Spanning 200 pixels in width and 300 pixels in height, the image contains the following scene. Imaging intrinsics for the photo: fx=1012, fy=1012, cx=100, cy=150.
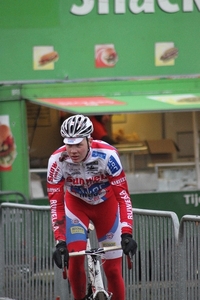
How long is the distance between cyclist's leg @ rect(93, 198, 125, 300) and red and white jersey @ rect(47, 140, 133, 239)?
26 centimetres

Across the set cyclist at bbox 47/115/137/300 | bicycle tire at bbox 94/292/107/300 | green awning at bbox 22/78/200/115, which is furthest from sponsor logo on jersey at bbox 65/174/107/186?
green awning at bbox 22/78/200/115

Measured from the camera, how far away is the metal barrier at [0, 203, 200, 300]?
8820mm

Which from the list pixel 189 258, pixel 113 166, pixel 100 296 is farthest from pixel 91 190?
pixel 189 258

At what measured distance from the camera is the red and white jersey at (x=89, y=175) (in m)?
7.95

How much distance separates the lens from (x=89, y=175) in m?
8.09

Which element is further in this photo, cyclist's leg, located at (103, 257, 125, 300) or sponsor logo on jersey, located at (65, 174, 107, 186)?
cyclist's leg, located at (103, 257, 125, 300)

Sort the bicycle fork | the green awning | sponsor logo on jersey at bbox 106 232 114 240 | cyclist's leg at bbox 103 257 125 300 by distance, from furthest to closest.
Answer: the green awning
sponsor logo on jersey at bbox 106 232 114 240
cyclist's leg at bbox 103 257 125 300
the bicycle fork

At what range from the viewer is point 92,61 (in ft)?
44.4

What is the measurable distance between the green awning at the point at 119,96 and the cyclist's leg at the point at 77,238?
4262 mm

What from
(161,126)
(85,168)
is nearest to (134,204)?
(161,126)

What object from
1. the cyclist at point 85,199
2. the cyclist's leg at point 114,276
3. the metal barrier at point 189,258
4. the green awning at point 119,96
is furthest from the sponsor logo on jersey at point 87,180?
the green awning at point 119,96

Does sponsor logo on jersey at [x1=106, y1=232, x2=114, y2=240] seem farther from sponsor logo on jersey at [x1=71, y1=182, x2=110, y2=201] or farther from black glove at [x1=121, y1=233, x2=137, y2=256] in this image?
black glove at [x1=121, y1=233, x2=137, y2=256]

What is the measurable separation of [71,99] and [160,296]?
4.61 m

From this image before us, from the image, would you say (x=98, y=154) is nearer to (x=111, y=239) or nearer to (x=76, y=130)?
(x=76, y=130)
